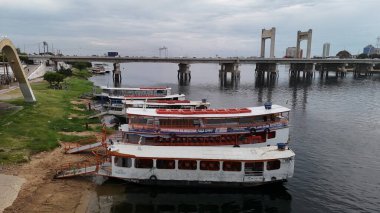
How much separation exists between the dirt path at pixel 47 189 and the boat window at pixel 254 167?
14.7 metres

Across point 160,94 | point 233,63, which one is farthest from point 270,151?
point 233,63

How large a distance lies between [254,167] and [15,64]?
42830mm

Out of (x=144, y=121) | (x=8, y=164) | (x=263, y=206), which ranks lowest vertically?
(x=263, y=206)

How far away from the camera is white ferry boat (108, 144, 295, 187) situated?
101 ft

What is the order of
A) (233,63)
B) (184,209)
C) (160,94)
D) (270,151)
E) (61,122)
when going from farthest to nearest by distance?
(233,63) < (160,94) < (61,122) < (270,151) < (184,209)

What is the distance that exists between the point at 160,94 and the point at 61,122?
30813 millimetres

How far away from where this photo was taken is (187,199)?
29.9 m

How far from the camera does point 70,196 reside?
94.5ft

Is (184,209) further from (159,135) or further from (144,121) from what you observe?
(144,121)

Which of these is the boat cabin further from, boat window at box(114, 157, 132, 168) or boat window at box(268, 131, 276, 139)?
boat window at box(114, 157, 132, 168)

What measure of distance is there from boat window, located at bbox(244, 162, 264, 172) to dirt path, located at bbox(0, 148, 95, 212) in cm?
1467

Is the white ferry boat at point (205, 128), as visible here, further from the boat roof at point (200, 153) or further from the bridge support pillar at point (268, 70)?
the bridge support pillar at point (268, 70)

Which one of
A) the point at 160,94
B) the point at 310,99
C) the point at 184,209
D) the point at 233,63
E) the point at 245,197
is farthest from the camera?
the point at 233,63

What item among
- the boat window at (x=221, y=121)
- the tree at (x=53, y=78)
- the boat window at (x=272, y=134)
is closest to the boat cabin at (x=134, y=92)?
the tree at (x=53, y=78)
